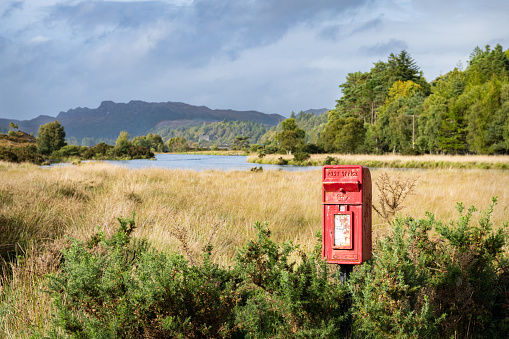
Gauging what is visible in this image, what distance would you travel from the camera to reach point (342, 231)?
261 cm

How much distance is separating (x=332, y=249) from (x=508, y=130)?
3745 centimetres

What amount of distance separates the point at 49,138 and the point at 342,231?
43293 mm

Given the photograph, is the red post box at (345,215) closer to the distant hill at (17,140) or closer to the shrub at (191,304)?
the shrub at (191,304)

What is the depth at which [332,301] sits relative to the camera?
93.4 inches

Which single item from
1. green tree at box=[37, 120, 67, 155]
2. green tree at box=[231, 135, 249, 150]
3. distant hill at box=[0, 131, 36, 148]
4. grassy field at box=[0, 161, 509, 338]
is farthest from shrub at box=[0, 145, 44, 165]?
green tree at box=[231, 135, 249, 150]

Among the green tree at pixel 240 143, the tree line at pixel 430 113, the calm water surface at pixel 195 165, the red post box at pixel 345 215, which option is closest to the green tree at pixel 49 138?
the calm water surface at pixel 195 165

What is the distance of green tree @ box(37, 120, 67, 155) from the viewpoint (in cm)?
3888

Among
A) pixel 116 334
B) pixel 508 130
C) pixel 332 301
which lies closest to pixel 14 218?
pixel 116 334

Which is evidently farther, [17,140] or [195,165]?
[17,140]

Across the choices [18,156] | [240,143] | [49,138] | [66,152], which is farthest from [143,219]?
[240,143]

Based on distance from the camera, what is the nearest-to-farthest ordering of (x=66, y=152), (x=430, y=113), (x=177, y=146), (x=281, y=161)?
1. (x=66, y=152)
2. (x=281, y=161)
3. (x=430, y=113)
4. (x=177, y=146)

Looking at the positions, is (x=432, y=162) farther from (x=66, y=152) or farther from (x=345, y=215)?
(x=66, y=152)

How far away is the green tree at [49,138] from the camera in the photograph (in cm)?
3888

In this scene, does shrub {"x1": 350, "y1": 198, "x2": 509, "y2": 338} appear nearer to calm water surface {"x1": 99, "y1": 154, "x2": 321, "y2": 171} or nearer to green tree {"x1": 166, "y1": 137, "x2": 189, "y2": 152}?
calm water surface {"x1": 99, "y1": 154, "x2": 321, "y2": 171}
